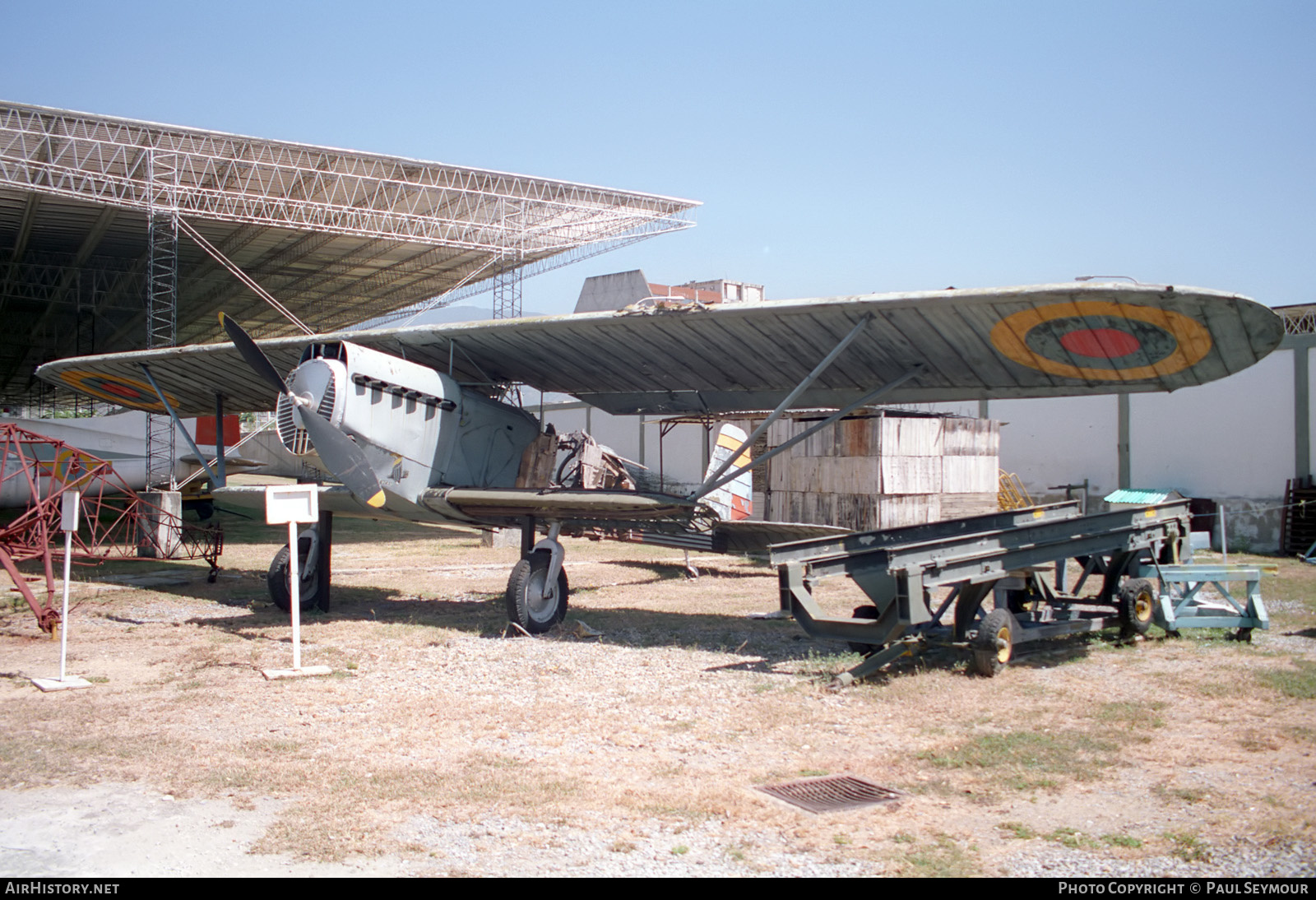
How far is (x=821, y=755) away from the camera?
21.8ft

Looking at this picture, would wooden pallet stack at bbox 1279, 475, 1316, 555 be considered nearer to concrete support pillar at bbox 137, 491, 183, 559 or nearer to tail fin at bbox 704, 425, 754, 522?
tail fin at bbox 704, 425, 754, 522

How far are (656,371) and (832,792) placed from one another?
25.7 feet

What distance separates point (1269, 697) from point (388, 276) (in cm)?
3703

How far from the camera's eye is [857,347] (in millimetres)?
10984

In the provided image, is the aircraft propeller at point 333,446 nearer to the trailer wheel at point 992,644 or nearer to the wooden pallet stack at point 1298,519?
the trailer wheel at point 992,644

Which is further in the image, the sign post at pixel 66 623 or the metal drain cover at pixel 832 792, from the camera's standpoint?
the sign post at pixel 66 623

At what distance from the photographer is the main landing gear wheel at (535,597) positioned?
1175 centimetres

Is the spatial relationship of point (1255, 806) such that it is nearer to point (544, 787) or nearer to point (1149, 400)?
point (544, 787)

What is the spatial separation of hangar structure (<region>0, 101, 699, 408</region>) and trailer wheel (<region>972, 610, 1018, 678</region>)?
22.1 meters

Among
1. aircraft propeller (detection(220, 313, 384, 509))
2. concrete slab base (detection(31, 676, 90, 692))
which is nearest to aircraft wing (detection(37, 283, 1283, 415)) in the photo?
aircraft propeller (detection(220, 313, 384, 509))

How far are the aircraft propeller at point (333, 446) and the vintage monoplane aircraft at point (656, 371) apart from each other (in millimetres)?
22

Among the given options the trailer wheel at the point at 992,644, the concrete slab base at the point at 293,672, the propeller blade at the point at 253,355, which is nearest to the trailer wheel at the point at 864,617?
the trailer wheel at the point at 992,644

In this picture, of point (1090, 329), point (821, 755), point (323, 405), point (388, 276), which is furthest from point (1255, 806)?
A: point (388, 276)

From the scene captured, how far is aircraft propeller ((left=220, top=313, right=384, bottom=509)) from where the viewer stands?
11.1 metres
